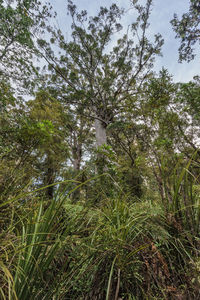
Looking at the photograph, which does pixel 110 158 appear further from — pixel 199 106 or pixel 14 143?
pixel 199 106

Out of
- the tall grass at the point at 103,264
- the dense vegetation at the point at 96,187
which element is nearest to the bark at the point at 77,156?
the dense vegetation at the point at 96,187

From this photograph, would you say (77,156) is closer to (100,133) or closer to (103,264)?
(100,133)

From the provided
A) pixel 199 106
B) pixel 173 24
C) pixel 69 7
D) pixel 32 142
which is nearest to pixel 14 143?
pixel 32 142

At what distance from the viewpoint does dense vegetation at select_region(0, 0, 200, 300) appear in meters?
0.80

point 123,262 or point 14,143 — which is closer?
point 123,262

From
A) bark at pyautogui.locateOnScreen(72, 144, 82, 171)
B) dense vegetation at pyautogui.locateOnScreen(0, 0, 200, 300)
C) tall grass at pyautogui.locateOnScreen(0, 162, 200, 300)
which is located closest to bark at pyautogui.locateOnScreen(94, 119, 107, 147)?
dense vegetation at pyautogui.locateOnScreen(0, 0, 200, 300)

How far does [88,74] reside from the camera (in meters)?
6.02

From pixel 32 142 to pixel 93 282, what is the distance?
10.2ft

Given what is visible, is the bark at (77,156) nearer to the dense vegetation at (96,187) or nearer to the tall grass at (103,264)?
the dense vegetation at (96,187)

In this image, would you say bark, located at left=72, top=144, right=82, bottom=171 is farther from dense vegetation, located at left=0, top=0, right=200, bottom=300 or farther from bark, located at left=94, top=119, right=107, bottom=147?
bark, located at left=94, top=119, right=107, bottom=147

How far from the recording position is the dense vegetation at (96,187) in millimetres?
796

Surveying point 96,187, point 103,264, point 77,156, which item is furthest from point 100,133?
point 77,156

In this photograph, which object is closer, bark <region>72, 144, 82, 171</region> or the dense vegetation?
the dense vegetation

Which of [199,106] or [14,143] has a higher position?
[199,106]
